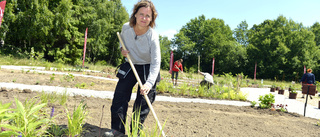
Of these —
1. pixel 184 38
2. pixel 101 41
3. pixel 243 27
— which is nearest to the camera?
pixel 101 41

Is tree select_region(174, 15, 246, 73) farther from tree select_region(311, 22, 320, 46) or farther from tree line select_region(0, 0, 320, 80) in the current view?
tree select_region(311, 22, 320, 46)

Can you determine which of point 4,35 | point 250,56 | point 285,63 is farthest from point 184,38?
point 4,35

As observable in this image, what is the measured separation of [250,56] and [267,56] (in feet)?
10.4

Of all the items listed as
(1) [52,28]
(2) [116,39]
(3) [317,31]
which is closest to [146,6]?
(1) [52,28]

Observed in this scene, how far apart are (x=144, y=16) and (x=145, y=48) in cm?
36

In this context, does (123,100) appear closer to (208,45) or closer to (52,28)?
(52,28)

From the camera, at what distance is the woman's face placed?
217 centimetres

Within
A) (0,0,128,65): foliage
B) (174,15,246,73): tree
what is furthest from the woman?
(174,15,246,73): tree

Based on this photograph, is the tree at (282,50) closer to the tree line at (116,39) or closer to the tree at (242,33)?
the tree line at (116,39)

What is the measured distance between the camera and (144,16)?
2182 mm

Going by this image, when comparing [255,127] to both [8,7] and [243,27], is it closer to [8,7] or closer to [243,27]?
[8,7]

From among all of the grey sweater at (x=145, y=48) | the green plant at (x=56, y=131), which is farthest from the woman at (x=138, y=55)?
the green plant at (x=56, y=131)

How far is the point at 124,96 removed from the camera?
2.30 meters

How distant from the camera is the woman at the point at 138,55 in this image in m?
2.21
